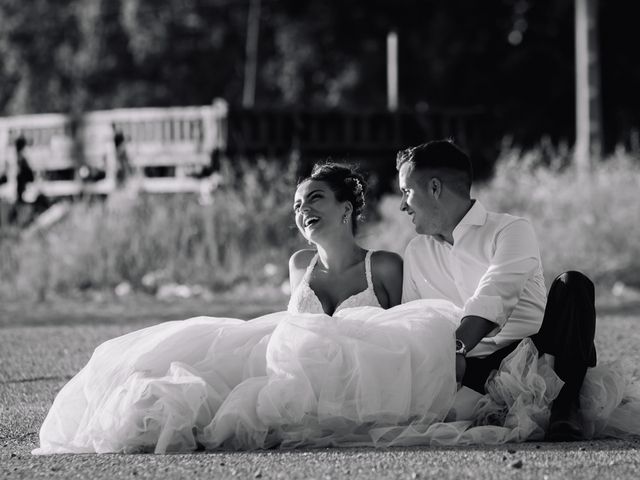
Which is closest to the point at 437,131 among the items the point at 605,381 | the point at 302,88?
the point at 302,88

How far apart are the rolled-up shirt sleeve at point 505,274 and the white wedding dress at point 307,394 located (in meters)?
0.15

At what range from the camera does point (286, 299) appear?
13.0 meters

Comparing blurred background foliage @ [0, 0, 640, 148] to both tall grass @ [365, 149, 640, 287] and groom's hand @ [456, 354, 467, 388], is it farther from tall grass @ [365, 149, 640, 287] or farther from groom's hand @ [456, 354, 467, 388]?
groom's hand @ [456, 354, 467, 388]

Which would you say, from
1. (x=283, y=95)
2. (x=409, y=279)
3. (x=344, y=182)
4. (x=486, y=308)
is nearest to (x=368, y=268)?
(x=409, y=279)

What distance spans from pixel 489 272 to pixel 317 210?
3.36 ft

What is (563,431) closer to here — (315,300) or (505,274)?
(505,274)

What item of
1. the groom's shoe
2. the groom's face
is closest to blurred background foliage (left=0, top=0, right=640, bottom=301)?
the groom's face

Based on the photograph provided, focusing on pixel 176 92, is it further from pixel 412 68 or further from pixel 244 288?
pixel 244 288

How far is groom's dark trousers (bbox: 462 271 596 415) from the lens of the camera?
200 inches

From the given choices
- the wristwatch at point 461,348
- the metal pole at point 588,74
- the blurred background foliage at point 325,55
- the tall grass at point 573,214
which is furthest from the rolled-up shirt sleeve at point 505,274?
the blurred background foliage at point 325,55

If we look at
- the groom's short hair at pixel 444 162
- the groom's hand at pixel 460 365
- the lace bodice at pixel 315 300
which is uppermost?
the groom's short hair at pixel 444 162

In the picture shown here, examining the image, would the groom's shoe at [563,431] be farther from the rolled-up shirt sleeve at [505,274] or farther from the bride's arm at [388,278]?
the bride's arm at [388,278]

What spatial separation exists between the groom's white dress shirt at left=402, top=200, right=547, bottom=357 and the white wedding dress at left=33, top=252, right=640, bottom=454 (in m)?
0.19

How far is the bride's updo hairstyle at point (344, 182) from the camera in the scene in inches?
236
